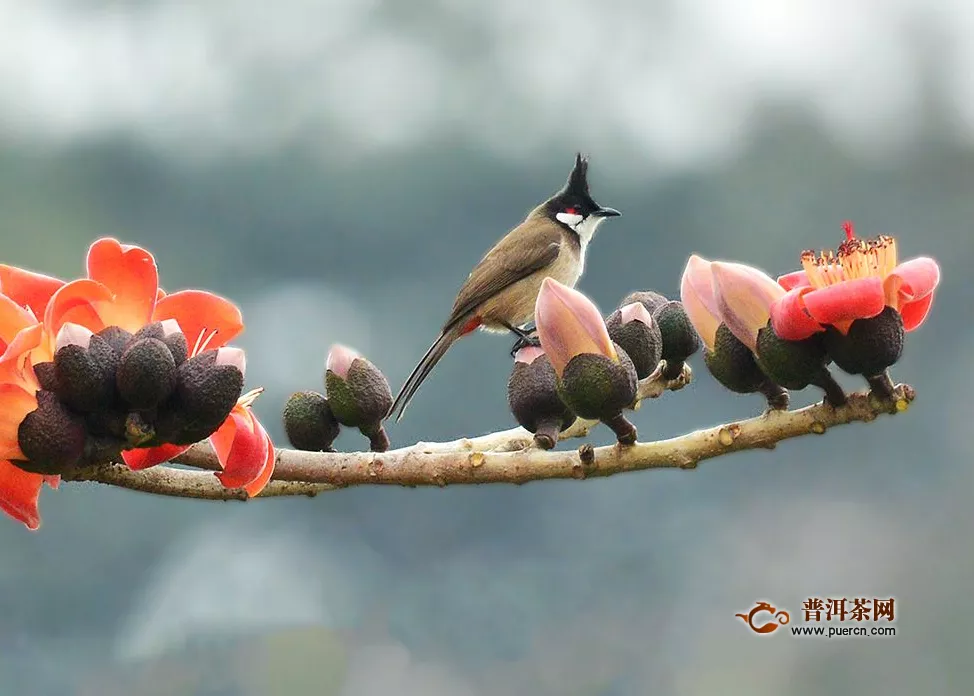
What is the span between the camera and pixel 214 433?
37.8 inches

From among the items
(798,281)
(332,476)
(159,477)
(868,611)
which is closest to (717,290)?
(798,281)

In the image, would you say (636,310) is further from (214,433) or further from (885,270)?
(214,433)

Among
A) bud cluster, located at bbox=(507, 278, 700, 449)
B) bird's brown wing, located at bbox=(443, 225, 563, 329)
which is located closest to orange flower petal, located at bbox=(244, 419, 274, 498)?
bud cluster, located at bbox=(507, 278, 700, 449)

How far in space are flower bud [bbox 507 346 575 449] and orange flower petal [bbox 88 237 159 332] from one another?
1.18 feet

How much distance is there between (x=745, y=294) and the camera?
1.07 m

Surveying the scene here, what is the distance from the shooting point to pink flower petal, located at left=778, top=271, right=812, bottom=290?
1.09 meters

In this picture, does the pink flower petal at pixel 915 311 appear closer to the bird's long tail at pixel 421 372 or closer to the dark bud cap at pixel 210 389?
the dark bud cap at pixel 210 389

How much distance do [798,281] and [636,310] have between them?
183 millimetres

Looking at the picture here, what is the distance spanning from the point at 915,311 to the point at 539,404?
0.35m

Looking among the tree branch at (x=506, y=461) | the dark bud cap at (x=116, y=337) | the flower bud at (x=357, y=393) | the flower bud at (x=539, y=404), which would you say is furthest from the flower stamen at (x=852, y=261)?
the dark bud cap at (x=116, y=337)

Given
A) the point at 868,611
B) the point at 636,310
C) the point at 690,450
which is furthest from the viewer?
the point at 868,611

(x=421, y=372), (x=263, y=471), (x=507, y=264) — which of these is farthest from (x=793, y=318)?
(x=507, y=264)

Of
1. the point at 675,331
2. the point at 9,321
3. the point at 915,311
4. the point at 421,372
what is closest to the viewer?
the point at 9,321

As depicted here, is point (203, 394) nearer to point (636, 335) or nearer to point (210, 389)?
point (210, 389)
